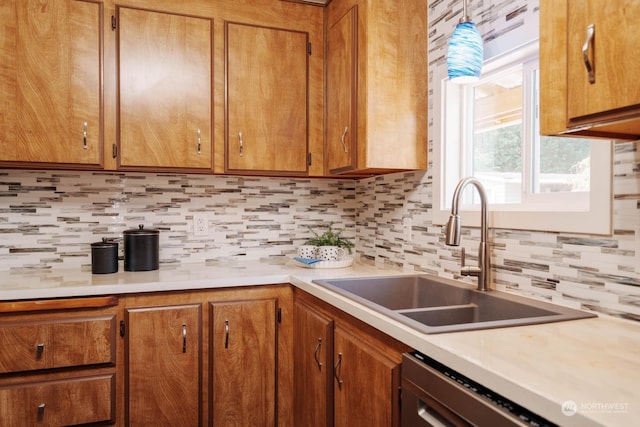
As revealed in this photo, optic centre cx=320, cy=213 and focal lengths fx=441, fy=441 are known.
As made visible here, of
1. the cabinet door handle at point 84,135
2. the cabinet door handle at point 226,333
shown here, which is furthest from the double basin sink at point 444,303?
the cabinet door handle at point 84,135

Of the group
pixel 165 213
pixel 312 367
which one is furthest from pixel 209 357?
pixel 165 213

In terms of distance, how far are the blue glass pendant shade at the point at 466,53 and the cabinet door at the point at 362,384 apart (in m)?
0.98

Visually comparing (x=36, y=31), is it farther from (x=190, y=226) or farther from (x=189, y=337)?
(x=189, y=337)

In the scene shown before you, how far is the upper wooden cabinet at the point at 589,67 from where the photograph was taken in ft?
2.77

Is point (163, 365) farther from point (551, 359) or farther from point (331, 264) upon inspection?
point (551, 359)

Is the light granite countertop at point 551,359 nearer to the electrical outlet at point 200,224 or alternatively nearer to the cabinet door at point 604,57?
the cabinet door at point 604,57

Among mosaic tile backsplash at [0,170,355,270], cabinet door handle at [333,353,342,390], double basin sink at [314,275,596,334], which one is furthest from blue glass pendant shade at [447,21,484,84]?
mosaic tile backsplash at [0,170,355,270]

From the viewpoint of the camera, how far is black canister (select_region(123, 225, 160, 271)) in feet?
7.14

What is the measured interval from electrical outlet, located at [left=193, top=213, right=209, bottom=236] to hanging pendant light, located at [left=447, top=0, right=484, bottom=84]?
5.23 feet

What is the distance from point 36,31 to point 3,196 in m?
0.83

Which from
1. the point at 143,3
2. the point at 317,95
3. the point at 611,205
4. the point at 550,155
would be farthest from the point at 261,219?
the point at 611,205

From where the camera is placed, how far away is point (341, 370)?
1.52 meters

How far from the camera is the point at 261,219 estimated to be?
267 cm

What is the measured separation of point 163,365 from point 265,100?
1382 millimetres
